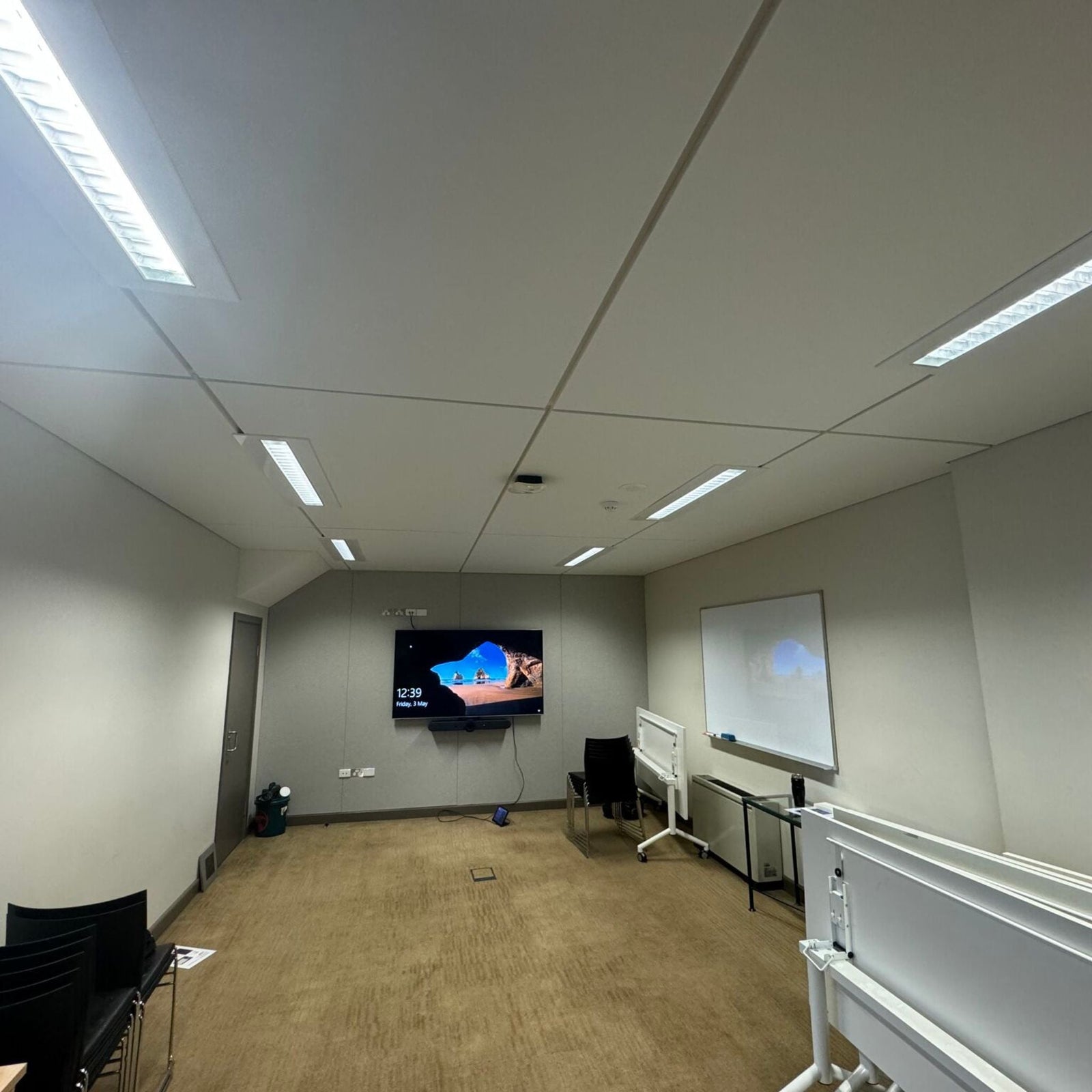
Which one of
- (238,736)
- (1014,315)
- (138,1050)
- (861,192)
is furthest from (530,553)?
(861,192)

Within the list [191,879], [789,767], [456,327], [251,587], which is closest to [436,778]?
[191,879]

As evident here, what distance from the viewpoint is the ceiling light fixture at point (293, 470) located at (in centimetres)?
251

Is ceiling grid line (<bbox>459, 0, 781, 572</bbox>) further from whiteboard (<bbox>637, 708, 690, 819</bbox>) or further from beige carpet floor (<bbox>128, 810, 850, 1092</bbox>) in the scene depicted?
whiteboard (<bbox>637, 708, 690, 819</bbox>)

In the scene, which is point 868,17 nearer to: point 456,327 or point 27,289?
point 456,327

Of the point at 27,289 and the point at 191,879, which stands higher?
the point at 27,289

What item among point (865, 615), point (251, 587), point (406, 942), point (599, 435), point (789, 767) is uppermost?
point (599, 435)

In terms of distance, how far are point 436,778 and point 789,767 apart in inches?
147

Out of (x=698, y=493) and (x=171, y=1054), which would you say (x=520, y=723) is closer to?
(x=698, y=493)

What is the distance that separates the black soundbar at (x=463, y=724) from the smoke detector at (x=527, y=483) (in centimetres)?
389

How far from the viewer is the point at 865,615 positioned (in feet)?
11.6

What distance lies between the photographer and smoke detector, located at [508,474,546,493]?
294cm

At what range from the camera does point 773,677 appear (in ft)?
14.3

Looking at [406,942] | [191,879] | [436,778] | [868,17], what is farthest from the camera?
[436,778]

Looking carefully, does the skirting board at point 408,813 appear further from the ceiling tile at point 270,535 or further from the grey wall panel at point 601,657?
the ceiling tile at point 270,535
